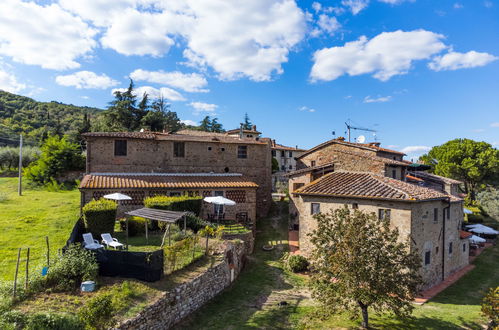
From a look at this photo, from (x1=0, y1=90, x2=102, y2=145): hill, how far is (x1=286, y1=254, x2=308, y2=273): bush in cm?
4298

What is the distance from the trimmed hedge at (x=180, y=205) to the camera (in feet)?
61.4

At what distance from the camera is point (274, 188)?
41.7 m

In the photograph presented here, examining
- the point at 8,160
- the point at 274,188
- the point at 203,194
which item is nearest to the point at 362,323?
the point at 203,194

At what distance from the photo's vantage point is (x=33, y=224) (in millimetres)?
16312

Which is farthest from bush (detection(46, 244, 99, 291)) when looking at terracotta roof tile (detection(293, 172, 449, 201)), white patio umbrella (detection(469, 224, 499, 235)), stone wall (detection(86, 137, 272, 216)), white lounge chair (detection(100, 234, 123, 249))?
white patio umbrella (detection(469, 224, 499, 235))

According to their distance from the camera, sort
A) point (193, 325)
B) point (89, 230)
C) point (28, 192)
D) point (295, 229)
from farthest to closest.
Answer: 1. point (28, 192)
2. point (295, 229)
3. point (89, 230)
4. point (193, 325)

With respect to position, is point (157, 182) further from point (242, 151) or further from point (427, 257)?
point (427, 257)

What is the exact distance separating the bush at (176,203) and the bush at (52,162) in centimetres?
1767

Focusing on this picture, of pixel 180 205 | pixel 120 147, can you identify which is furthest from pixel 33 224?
pixel 120 147

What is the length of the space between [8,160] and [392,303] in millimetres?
49716

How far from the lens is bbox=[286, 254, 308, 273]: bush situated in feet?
58.6

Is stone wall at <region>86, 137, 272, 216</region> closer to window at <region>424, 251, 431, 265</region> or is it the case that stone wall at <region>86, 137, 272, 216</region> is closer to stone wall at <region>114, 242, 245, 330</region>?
stone wall at <region>114, 242, 245, 330</region>

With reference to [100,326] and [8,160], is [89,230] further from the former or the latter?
[8,160]

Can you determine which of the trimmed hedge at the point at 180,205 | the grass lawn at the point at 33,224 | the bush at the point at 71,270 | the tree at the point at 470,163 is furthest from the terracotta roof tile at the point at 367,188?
the tree at the point at 470,163
